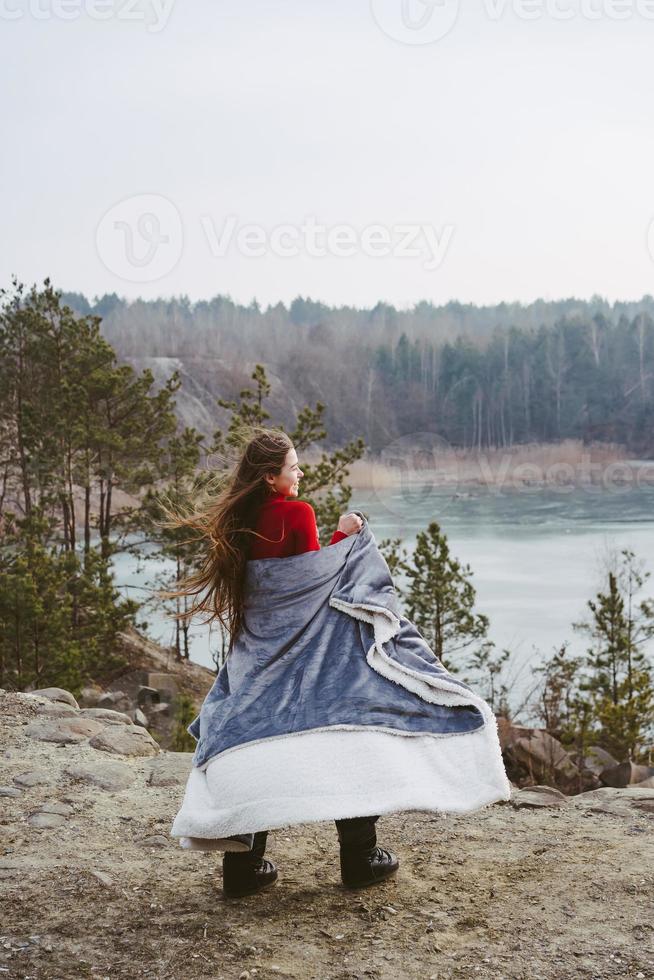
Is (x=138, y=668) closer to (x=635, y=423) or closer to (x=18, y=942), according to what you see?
(x=18, y=942)

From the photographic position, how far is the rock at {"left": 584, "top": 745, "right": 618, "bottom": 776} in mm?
13508

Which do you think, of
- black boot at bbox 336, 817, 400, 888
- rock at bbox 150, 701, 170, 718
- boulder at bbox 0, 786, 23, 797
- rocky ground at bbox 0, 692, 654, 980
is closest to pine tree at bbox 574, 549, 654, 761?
rock at bbox 150, 701, 170, 718

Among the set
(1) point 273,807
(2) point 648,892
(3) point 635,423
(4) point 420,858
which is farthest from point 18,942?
(3) point 635,423

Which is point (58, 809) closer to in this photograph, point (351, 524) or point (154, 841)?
point (154, 841)

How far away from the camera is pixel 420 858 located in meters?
4.12

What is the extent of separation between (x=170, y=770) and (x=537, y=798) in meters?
1.90

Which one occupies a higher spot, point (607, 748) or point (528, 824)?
point (528, 824)

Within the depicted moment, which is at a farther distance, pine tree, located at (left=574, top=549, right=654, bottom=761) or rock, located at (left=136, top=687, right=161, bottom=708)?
rock, located at (left=136, top=687, right=161, bottom=708)

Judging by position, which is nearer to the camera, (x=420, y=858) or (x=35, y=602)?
(x=420, y=858)

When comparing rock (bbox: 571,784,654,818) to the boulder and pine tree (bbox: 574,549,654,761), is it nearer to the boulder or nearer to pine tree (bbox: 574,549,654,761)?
the boulder

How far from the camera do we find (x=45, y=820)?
14.8 ft

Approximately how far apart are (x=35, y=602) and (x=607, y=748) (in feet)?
27.1

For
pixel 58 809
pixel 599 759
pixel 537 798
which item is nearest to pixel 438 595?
pixel 599 759

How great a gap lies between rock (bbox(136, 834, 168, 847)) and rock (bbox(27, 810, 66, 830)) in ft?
1.35
